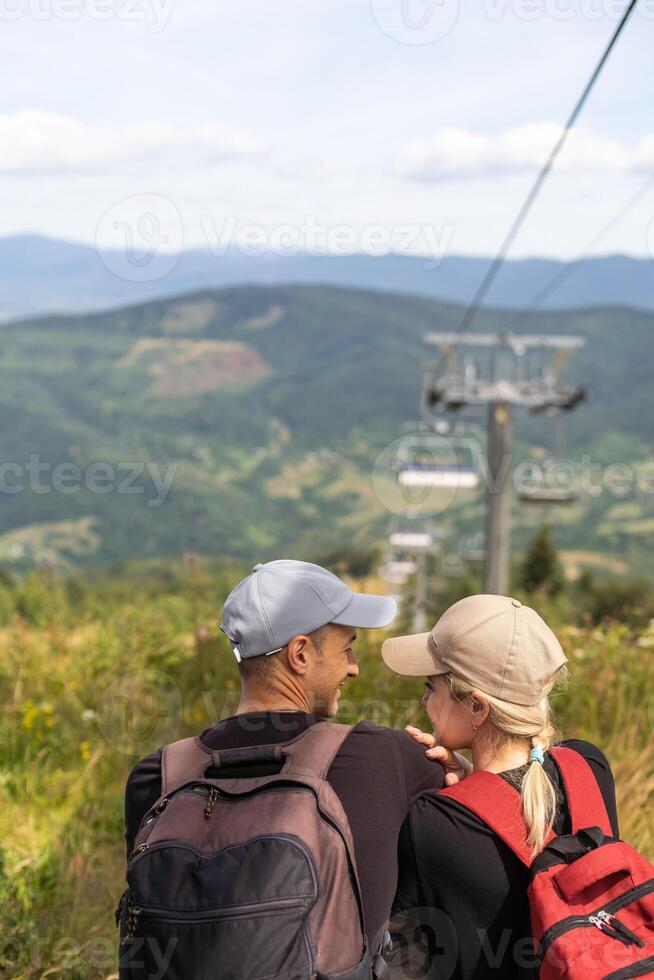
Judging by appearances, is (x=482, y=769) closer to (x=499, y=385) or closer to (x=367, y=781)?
(x=367, y=781)

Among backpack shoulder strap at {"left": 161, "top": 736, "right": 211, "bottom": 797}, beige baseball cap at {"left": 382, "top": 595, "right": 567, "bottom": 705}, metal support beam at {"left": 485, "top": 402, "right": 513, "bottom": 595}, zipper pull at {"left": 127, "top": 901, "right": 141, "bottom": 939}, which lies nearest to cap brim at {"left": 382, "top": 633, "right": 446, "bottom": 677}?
beige baseball cap at {"left": 382, "top": 595, "right": 567, "bottom": 705}

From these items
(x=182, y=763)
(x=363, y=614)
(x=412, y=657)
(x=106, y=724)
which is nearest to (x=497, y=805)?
(x=412, y=657)

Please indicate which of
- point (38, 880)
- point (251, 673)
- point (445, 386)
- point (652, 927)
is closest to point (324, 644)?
point (251, 673)

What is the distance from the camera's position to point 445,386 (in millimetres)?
Answer: 24234

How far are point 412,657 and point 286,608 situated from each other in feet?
0.90

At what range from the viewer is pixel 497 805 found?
1.96m

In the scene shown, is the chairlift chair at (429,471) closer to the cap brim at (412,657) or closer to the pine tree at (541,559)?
the pine tree at (541,559)

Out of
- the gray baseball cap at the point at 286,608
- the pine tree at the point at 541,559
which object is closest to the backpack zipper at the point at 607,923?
the gray baseball cap at the point at 286,608

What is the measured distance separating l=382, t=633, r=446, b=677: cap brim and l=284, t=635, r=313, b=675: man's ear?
0.16 meters

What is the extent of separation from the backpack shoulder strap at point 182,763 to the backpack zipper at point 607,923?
0.65 metres

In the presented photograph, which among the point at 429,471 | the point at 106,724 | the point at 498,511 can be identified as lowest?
the point at 498,511

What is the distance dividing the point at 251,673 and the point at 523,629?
535 mm

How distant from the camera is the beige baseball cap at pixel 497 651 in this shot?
2064 mm

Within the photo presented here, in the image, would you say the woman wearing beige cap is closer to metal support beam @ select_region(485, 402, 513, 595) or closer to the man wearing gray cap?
the man wearing gray cap
